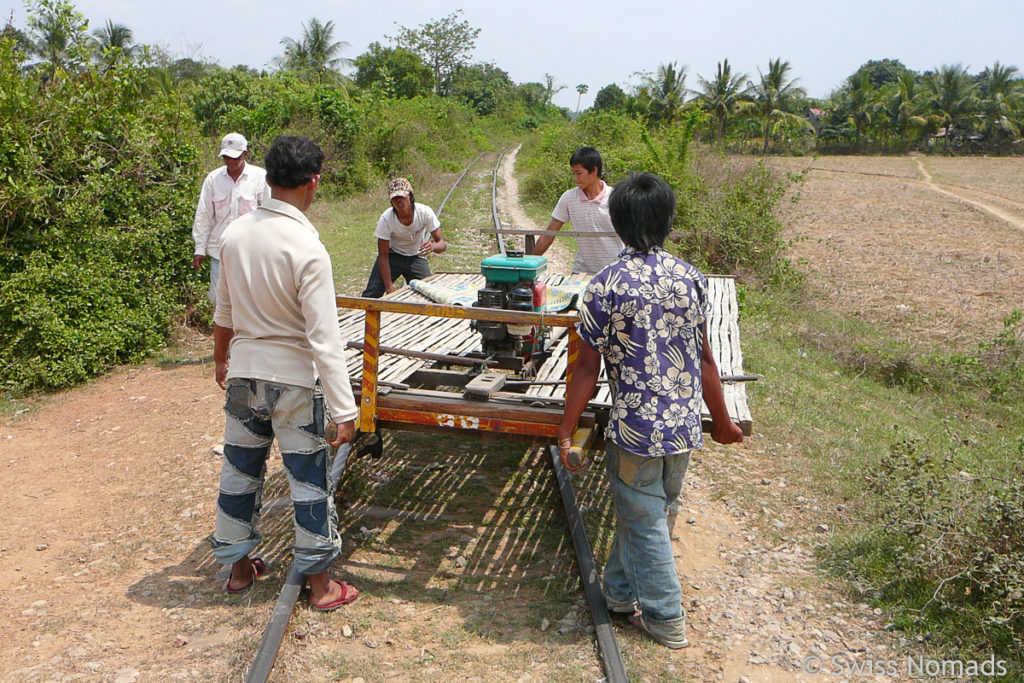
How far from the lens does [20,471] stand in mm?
5391

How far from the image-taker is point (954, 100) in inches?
2183

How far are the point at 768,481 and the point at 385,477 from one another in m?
2.50

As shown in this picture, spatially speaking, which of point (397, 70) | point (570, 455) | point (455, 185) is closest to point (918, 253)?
point (455, 185)

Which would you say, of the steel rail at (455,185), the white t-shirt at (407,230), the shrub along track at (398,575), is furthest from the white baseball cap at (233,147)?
the steel rail at (455,185)

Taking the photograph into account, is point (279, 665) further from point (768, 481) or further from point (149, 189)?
point (149, 189)

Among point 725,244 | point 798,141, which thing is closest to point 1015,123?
point 798,141

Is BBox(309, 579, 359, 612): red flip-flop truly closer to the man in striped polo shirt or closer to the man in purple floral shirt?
the man in purple floral shirt

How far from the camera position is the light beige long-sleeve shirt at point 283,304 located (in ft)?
10.4

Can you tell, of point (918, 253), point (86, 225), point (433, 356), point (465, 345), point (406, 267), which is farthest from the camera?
point (918, 253)

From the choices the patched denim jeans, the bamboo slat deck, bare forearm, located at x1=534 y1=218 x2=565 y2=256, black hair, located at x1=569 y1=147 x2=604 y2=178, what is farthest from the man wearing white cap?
the patched denim jeans

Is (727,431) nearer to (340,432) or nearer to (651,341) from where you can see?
(651,341)

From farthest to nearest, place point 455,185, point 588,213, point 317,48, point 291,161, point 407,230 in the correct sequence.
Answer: point 317,48, point 455,185, point 407,230, point 588,213, point 291,161

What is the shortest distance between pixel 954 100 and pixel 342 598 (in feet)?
206

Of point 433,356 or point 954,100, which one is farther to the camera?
point 954,100
